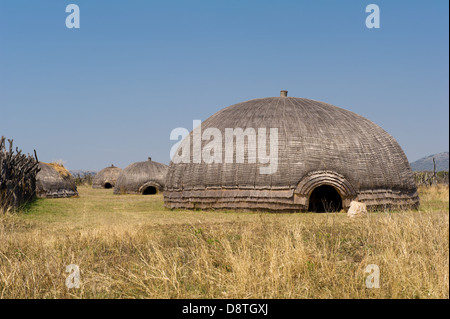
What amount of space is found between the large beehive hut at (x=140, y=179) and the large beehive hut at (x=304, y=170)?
1689cm

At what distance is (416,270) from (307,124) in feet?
45.8

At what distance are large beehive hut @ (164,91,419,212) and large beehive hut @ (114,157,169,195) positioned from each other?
16886mm

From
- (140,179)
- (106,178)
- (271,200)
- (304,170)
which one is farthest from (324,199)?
(106,178)

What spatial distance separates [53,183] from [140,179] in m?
8.45

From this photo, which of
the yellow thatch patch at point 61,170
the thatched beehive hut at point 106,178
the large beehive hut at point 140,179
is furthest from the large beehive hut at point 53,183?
the thatched beehive hut at point 106,178

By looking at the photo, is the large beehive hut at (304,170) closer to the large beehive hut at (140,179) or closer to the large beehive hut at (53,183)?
the large beehive hut at (53,183)

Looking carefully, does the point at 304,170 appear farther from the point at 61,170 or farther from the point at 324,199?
the point at 61,170

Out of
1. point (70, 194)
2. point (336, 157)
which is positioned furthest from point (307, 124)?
point (70, 194)

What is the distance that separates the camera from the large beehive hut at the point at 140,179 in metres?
38.2

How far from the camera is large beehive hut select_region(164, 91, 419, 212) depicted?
61.0ft

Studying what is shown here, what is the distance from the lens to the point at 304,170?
18562mm

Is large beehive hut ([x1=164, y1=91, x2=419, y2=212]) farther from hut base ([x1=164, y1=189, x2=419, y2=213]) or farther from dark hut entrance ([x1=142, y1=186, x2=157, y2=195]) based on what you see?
dark hut entrance ([x1=142, y1=186, x2=157, y2=195])

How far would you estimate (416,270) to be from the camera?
21.1 feet
